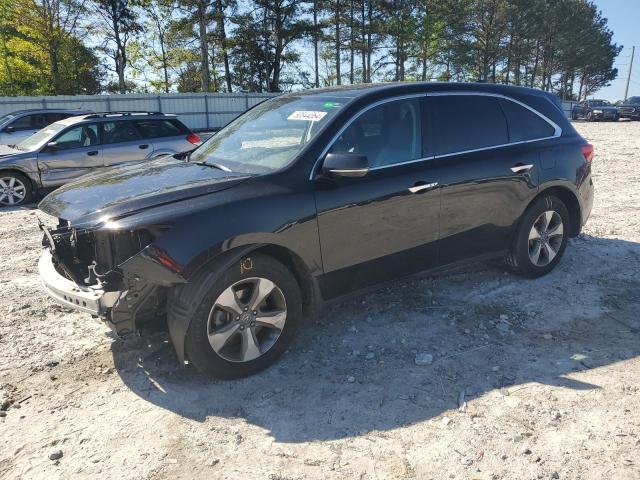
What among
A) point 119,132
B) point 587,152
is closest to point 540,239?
point 587,152

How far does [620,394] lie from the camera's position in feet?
10.5

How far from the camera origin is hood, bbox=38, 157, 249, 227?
10.2ft

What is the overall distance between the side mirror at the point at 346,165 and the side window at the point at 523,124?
1.98 m

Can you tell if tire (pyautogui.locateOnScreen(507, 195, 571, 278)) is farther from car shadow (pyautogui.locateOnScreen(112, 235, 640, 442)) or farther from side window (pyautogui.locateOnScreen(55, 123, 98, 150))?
side window (pyautogui.locateOnScreen(55, 123, 98, 150))

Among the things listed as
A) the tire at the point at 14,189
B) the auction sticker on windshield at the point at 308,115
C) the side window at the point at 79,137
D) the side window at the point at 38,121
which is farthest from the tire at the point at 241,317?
the side window at the point at 38,121

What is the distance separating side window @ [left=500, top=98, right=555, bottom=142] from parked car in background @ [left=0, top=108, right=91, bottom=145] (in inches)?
465

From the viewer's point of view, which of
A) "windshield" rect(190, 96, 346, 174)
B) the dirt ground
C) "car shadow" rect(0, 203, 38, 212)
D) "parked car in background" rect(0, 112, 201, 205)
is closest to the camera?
the dirt ground

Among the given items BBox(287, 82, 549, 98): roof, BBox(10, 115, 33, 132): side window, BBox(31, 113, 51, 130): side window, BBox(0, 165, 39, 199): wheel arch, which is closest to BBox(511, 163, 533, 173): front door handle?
BBox(287, 82, 549, 98): roof

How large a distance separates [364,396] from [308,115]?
209 centimetres

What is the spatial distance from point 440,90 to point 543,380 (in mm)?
2405

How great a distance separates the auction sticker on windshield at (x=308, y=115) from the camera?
3819 mm

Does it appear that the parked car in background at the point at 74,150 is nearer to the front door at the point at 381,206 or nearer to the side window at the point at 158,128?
the side window at the point at 158,128

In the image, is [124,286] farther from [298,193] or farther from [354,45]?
[354,45]

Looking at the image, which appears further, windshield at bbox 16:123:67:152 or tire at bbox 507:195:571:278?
windshield at bbox 16:123:67:152
